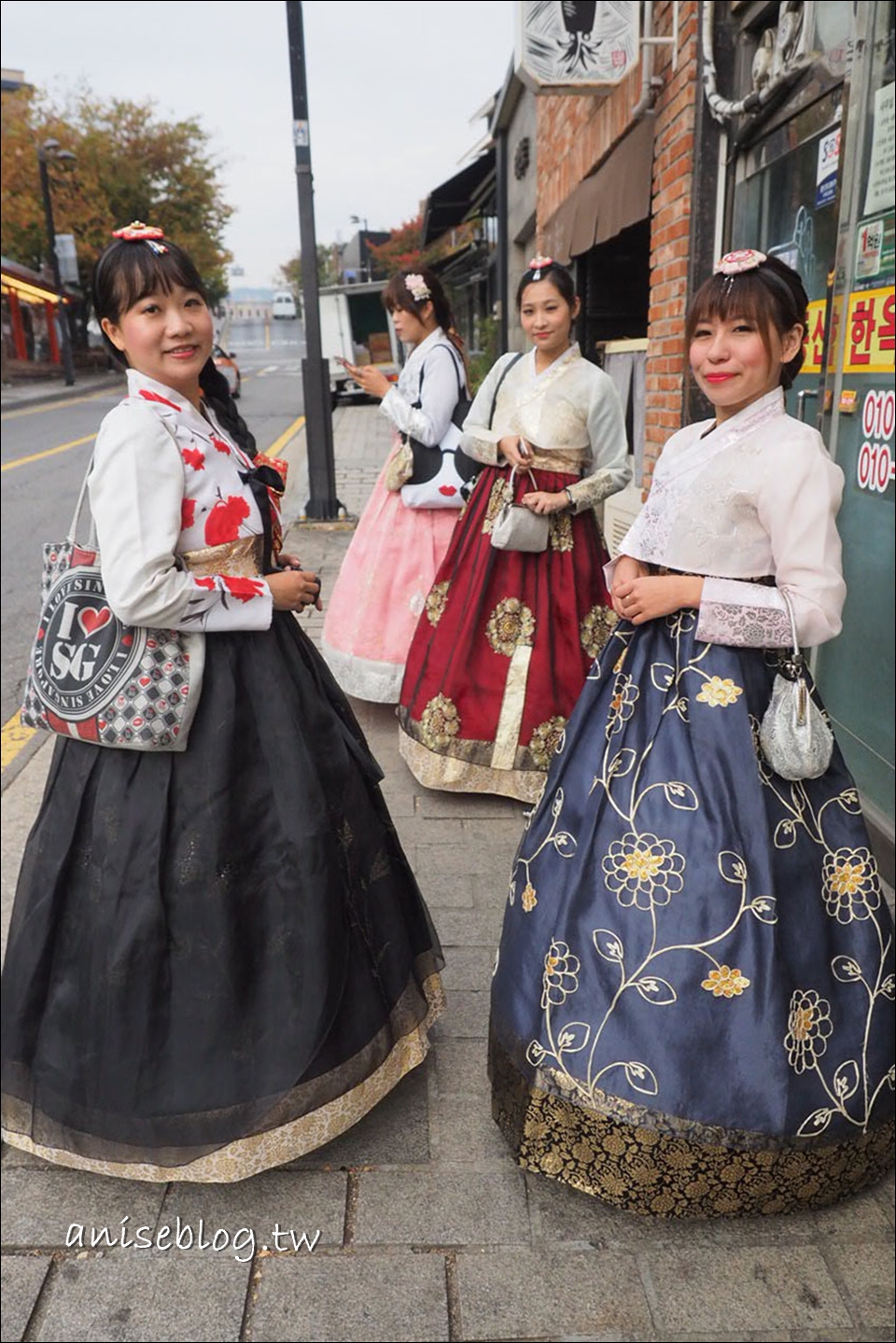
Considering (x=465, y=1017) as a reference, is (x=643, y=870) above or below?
above

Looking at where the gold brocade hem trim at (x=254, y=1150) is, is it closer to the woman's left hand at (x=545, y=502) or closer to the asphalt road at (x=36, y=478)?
the woman's left hand at (x=545, y=502)

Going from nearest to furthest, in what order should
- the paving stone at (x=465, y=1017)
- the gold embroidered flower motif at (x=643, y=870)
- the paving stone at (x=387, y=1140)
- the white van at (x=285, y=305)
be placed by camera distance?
the gold embroidered flower motif at (x=643, y=870) → the paving stone at (x=387, y=1140) → the paving stone at (x=465, y=1017) → the white van at (x=285, y=305)

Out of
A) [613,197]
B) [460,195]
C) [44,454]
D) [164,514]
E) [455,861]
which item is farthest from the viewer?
[460,195]

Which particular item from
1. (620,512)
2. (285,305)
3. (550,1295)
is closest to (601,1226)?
(550,1295)

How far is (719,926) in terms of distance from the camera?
5.94ft

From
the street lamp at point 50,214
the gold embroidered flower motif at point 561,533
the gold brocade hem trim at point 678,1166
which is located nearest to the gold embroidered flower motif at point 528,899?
the gold brocade hem trim at point 678,1166

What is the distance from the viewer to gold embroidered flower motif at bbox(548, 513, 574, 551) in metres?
3.61

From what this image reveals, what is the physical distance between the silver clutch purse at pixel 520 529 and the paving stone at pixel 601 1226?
2.09 metres

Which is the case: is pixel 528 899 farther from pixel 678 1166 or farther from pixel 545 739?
pixel 545 739

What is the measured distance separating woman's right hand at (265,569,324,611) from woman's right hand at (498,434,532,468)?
1.57m

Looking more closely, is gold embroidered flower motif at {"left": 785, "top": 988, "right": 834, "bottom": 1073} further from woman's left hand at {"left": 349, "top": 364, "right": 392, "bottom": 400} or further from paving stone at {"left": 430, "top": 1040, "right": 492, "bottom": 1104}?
woman's left hand at {"left": 349, "top": 364, "right": 392, "bottom": 400}

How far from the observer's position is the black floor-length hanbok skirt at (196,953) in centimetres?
194

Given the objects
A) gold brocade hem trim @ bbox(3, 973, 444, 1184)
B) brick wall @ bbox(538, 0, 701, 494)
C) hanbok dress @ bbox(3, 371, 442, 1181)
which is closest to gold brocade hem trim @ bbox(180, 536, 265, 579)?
hanbok dress @ bbox(3, 371, 442, 1181)

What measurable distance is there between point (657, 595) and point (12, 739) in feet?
12.4
